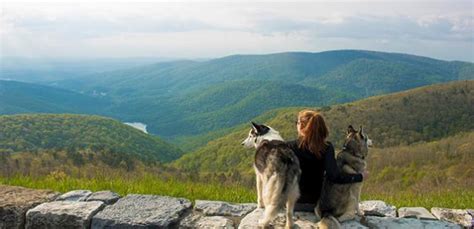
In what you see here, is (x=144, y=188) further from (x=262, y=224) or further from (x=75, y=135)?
(x=75, y=135)

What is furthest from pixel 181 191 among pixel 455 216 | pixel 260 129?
pixel 455 216

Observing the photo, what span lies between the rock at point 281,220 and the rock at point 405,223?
0.74 metres

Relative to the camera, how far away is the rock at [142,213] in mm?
5941

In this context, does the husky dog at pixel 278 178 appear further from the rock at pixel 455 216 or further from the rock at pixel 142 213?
the rock at pixel 455 216

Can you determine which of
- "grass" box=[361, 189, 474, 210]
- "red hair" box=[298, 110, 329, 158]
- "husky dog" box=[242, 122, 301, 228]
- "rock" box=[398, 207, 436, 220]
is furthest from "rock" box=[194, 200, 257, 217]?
"grass" box=[361, 189, 474, 210]

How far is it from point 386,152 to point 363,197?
1957 inches

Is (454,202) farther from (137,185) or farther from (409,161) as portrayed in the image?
(409,161)

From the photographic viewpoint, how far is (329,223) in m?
5.59

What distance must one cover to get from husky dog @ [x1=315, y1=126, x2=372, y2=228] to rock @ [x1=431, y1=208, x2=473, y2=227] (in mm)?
1378

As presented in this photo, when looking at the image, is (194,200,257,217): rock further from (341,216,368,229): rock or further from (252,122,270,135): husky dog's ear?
(341,216,368,229): rock

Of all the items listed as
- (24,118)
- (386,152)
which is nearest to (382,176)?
(386,152)

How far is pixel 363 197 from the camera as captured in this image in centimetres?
979

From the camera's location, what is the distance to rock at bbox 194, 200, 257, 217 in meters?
6.51

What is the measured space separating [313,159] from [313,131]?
0.42 meters
